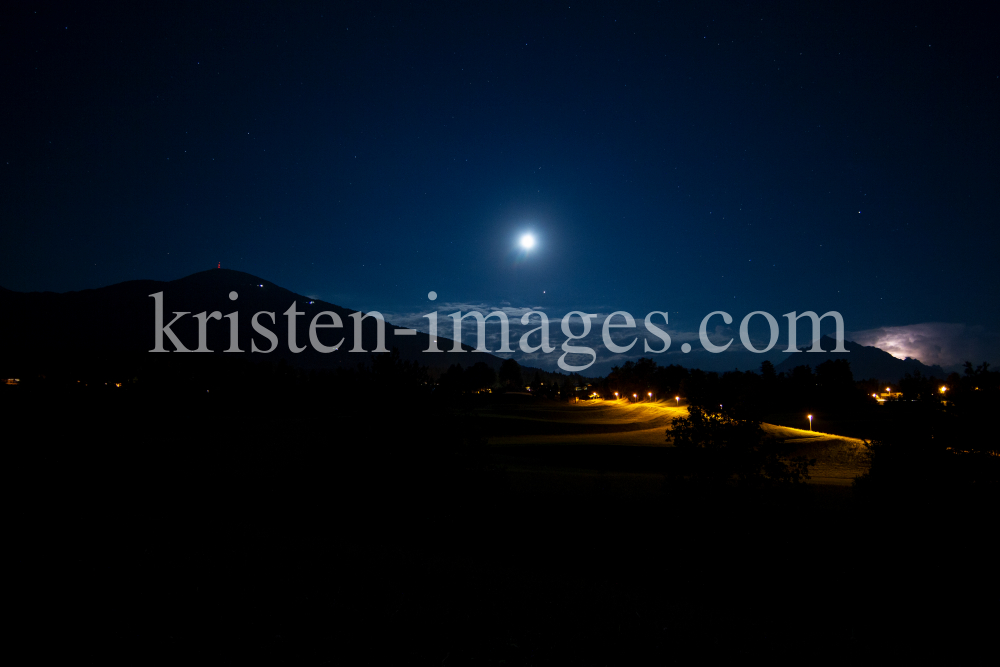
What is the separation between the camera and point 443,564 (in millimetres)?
9867

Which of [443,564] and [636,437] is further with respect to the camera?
[636,437]

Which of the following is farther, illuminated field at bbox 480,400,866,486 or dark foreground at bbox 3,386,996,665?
illuminated field at bbox 480,400,866,486

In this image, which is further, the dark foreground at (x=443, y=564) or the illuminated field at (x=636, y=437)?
the illuminated field at (x=636, y=437)

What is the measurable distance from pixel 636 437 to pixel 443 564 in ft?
131

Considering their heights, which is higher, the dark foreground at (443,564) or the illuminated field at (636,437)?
the dark foreground at (443,564)

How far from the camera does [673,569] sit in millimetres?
11000

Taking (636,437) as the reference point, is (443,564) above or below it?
above

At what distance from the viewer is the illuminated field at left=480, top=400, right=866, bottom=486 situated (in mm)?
29547

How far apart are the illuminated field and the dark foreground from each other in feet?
11.8

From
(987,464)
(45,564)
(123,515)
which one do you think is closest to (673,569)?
(987,464)

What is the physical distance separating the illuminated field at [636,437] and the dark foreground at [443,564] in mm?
3587

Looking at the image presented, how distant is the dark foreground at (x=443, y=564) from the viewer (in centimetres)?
618

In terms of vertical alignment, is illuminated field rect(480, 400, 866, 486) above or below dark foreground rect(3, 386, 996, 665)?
below

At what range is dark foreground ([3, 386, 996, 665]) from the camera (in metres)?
6.18
